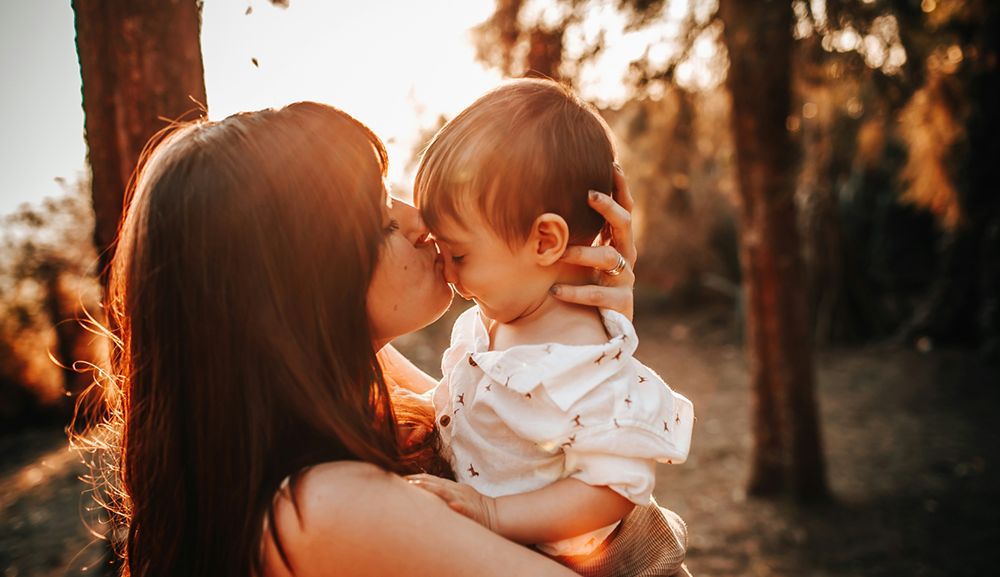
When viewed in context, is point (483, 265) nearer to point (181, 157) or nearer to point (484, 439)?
Answer: point (484, 439)

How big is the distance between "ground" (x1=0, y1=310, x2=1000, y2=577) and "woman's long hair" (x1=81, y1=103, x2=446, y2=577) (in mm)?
5152

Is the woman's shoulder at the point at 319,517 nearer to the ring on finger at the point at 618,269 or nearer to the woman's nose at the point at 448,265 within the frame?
the woman's nose at the point at 448,265

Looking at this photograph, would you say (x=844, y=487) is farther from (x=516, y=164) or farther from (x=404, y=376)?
(x=516, y=164)

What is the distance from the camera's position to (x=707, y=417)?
31.6 feet

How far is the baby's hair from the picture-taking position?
1613mm

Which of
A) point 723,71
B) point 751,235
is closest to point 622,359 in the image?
point 751,235

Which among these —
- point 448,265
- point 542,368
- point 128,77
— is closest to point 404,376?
point 448,265

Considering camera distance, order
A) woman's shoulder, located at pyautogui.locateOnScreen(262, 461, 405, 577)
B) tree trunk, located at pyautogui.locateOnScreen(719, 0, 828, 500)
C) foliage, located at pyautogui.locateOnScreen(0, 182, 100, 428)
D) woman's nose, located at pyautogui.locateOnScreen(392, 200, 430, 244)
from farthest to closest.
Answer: foliage, located at pyautogui.locateOnScreen(0, 182, 100, 428) < tree trunk, located at pyautogui.locateOnScreen(719, 0, 828, 500) < woman's nose, located at pyautogui.locateOnScreen(392, 200, 430, 244) < woman's shoulder, located at pyautogui.locateOnScreen(262, 461, 405, 577)

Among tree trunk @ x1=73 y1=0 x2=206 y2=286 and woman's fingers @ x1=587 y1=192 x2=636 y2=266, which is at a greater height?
tree trunk @ x1=73 y1=0 x2=206 y2=286

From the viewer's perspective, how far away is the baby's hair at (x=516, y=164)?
1.61 metres

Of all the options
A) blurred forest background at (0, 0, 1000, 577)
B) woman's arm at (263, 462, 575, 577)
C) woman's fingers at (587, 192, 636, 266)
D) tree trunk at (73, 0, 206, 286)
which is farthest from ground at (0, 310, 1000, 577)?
woman's arm at (263, 462, 575, 577)

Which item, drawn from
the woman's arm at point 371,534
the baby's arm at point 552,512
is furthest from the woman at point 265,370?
the baby's arm at point 552,512

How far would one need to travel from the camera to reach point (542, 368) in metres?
1.51

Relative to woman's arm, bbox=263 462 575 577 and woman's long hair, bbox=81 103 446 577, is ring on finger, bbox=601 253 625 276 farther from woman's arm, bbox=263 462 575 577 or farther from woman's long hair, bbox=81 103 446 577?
woman's arm, bbox=263 462 575 577
